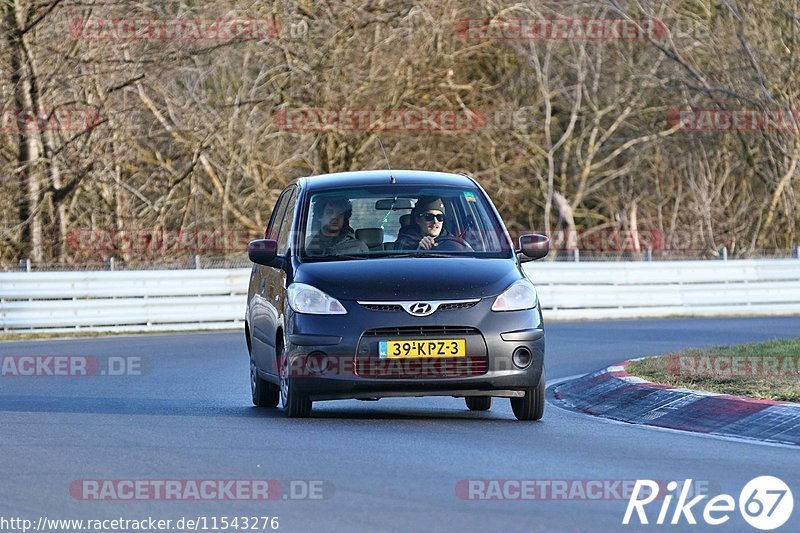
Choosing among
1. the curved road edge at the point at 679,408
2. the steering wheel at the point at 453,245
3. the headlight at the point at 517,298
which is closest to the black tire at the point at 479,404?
the curved road edge at the point at 679,408

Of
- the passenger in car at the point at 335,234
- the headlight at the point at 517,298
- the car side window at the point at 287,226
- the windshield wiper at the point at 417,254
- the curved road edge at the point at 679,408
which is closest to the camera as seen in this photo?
the curved road edge at the point at 679,408

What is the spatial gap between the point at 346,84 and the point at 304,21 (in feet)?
4.99

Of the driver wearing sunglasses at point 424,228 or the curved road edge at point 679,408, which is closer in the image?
the curved road edge at point 679,408

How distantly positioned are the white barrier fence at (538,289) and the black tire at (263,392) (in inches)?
510

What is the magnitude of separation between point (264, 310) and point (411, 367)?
203 cm

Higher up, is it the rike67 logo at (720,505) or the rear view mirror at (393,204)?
the rear view mirror at (393,204)

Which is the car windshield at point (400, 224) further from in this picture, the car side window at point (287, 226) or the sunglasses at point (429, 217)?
the car side window at point (287, 226)

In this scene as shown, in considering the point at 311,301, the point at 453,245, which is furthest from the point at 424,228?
the point at 311,301

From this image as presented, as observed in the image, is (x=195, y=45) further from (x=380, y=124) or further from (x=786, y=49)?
(x=786, y=49)

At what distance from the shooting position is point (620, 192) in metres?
40.6

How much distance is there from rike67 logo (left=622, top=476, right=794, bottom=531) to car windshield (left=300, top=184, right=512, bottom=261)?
4.14 metres

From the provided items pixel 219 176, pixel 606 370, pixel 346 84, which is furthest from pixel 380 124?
pixel 606 370

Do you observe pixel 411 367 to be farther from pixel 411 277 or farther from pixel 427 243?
pixel 427 243

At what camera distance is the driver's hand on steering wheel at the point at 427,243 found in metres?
11.8
